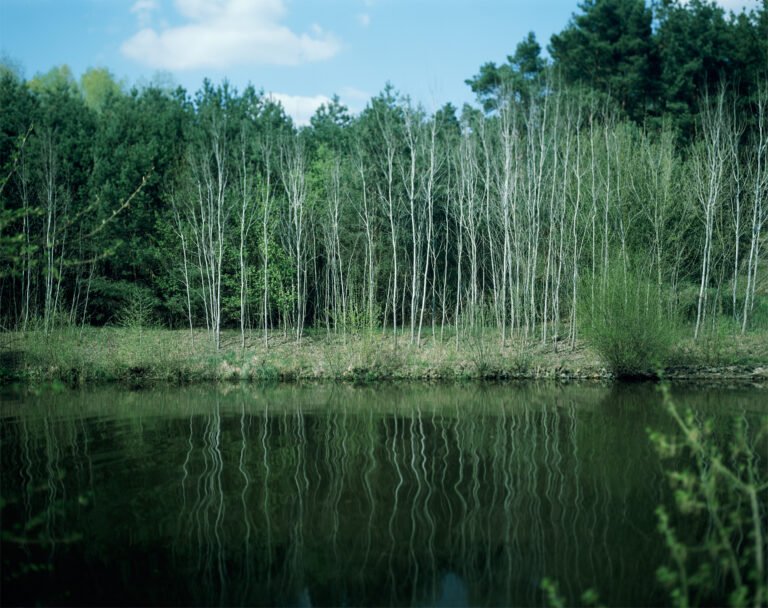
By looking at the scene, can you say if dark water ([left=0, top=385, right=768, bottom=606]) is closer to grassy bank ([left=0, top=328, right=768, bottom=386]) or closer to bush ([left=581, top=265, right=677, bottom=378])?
bush ([left=581, top=265, right=677, bottom=378])

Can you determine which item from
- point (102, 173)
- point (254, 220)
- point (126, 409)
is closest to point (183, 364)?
point (126, 409)

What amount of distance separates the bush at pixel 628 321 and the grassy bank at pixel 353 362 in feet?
2.68

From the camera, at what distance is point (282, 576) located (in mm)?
6133

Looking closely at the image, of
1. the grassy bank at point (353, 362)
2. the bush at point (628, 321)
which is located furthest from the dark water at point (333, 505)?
the grassy bank at point (353, 362)

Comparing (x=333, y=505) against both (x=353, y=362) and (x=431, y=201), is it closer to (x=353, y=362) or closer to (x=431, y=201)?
(x=353, y=362)

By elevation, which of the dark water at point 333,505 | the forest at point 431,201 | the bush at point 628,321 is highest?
the forest at point 431,201

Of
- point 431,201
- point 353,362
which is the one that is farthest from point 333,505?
point 431,201

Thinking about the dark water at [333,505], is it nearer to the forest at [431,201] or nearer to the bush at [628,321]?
the bush at [628,321]

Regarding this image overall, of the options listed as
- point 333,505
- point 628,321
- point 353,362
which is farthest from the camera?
point 353,362

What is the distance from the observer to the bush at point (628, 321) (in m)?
17.2

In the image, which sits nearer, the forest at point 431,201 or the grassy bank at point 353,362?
the grassy bank at point 353,362

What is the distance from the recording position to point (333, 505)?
316 inches

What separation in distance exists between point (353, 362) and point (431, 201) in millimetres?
5772

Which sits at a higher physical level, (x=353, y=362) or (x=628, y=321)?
(x=628, y=321)
